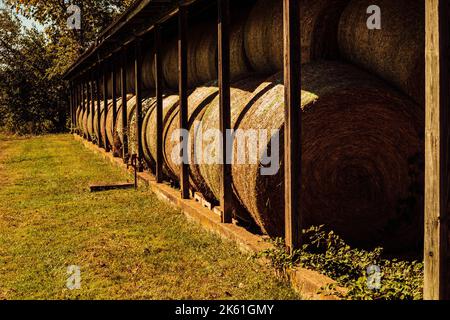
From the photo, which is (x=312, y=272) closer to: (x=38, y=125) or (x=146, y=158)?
(x=146, y=158)

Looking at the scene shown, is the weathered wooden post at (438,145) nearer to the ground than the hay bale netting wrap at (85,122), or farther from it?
nearer to the ground

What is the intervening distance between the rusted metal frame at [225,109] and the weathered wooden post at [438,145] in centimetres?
361

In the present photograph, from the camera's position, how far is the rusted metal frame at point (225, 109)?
6812 mm

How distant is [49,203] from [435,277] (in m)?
8.28

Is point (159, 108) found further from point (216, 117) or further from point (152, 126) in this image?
point (216, 117)

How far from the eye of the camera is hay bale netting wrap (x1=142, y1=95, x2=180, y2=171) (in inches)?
426

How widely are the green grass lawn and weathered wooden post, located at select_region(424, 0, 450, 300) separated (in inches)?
75.9

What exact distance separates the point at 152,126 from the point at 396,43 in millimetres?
6867

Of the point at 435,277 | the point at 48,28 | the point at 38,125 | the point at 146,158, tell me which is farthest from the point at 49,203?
the point at 48,28

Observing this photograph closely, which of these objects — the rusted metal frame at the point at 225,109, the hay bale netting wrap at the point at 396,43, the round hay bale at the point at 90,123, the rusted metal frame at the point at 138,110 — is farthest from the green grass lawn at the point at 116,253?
the round hay bale at the point at 90,123

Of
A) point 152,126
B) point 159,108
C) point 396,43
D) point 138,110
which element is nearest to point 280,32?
point 396,43

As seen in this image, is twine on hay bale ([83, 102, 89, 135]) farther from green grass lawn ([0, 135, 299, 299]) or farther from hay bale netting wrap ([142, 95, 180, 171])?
green grass lawn ([0, 135, 299, 299])

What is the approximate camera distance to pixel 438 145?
3.20 metres

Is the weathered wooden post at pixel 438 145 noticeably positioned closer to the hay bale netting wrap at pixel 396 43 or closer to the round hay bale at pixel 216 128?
the hay bale netting wrap at pixel 396 43
